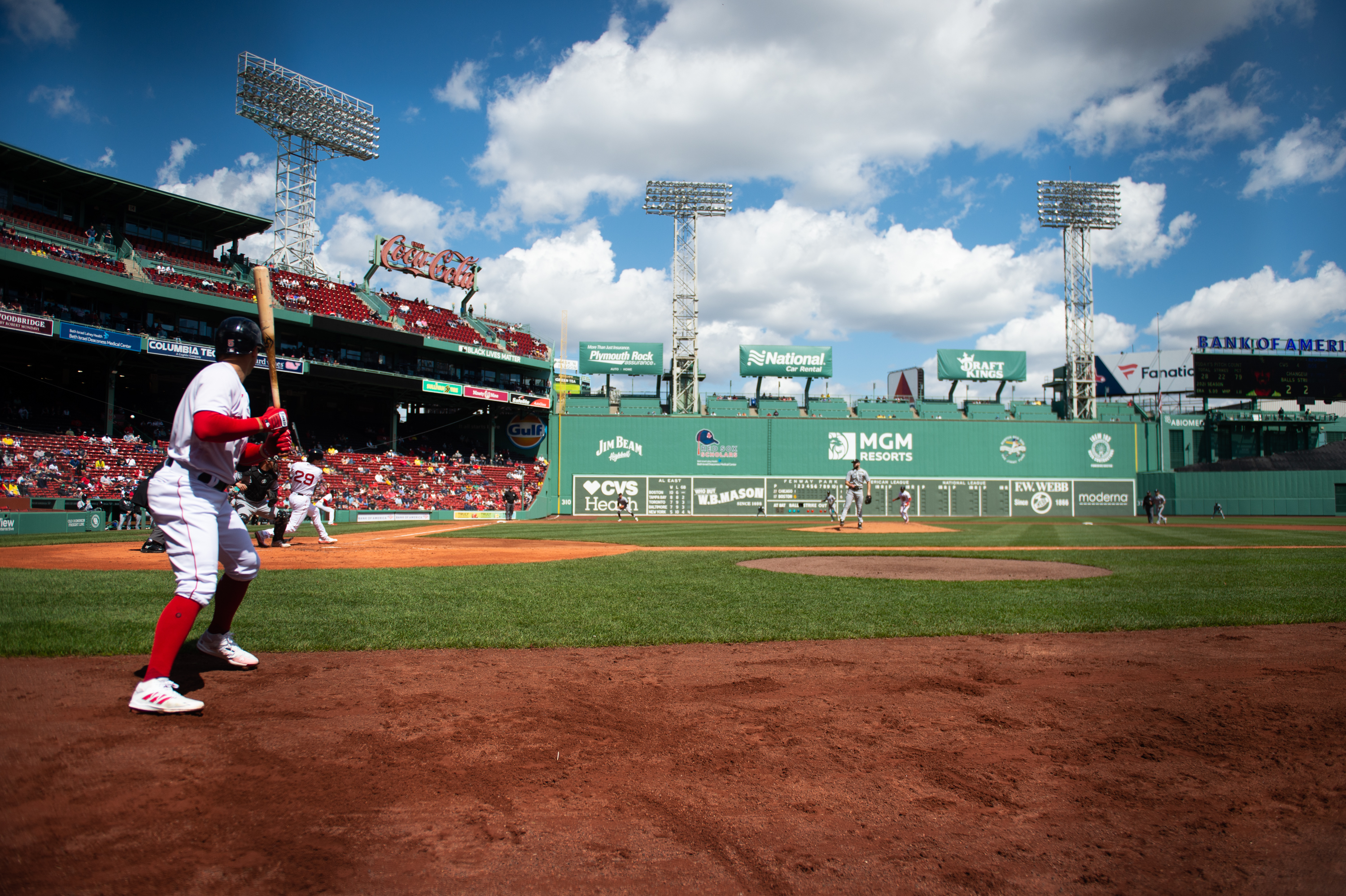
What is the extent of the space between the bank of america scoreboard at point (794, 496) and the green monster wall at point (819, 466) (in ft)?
0.18

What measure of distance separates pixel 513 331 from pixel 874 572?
1724 inches

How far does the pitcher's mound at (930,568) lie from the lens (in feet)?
31.4

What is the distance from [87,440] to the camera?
1090 inches

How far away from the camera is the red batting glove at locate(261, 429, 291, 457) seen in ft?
14.6

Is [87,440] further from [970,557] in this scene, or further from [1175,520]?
[1175,520]

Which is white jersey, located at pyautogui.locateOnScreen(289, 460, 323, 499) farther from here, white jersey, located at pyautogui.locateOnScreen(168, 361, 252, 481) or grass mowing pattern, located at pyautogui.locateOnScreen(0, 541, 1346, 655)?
white jersey, located at pyautogui.locateOnScreen(168, 361, 252, 481)

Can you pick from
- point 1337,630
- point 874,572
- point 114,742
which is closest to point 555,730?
point 114,742

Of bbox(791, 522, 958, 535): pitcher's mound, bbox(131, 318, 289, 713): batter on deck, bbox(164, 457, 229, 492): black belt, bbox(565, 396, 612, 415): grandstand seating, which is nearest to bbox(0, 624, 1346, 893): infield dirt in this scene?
bbox(131, 318, 289, 713): batter on deck

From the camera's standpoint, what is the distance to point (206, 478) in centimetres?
407

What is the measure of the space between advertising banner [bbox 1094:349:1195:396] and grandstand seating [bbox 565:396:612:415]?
32.8 metres

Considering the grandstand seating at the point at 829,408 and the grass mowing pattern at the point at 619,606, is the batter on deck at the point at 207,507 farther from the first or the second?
the grandstand seating at the point at 829,408

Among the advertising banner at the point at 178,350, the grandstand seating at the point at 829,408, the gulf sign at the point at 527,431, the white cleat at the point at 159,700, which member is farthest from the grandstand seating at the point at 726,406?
the white cleat at the point at 159,700

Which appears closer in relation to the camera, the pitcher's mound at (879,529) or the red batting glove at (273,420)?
the red batting glove at (273,420)

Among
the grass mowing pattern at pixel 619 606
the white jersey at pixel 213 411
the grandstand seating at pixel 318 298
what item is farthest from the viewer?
the grandstand seating at pixel 318 298
